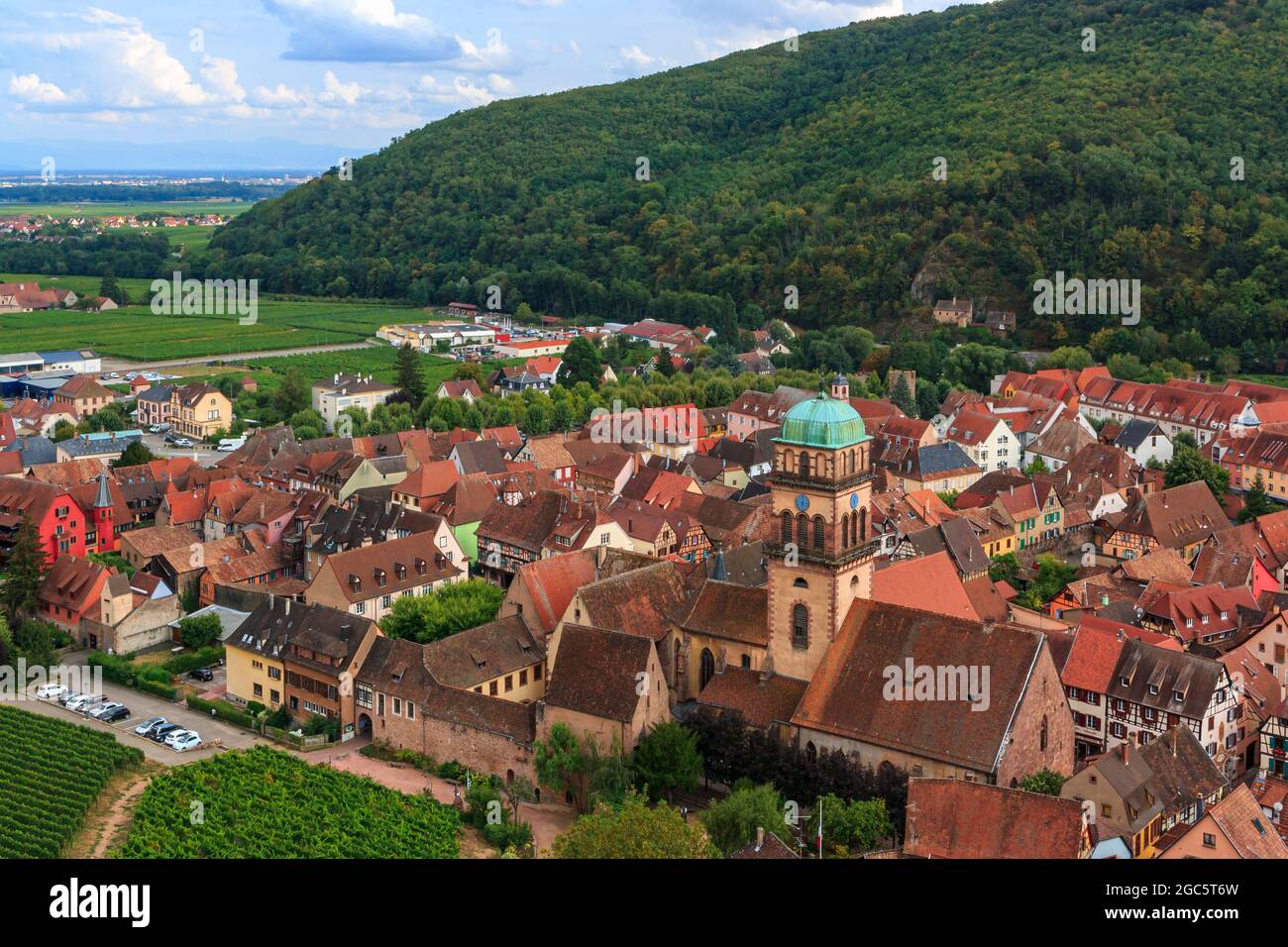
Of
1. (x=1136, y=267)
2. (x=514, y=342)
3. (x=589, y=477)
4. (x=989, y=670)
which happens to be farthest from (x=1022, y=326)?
(x=989, y=670)

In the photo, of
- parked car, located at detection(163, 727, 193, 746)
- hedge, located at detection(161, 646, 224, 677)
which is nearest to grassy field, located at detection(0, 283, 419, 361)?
hedge, located at detection(161, 646, 224, 677)

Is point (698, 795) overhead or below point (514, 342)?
below

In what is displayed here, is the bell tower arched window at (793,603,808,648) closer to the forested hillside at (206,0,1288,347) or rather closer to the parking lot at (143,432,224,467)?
the parking lot at (143,432,224,467)

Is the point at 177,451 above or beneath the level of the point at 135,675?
above

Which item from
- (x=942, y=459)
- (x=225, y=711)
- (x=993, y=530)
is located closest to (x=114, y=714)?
(x=225, y=711)

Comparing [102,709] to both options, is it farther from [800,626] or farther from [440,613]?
[800,626]
